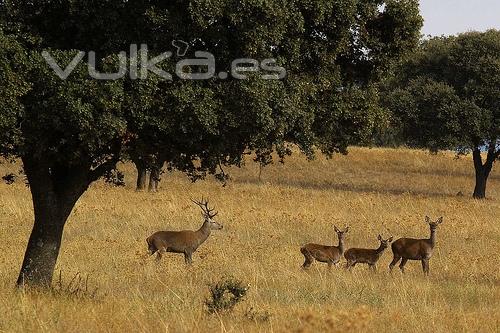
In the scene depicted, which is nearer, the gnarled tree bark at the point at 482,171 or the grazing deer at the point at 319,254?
the grazing deer at the point at 319,254

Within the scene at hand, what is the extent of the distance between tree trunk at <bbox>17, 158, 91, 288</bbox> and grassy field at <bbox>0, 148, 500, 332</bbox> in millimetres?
665

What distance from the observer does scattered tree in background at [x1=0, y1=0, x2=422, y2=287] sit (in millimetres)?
10938

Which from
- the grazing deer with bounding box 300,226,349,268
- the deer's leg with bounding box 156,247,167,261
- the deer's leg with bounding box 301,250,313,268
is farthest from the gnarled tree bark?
the deer's leg with bounding box 156,247,167,261

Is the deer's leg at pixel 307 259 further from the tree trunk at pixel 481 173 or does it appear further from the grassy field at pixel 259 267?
the tree trunk at pixel 481 173

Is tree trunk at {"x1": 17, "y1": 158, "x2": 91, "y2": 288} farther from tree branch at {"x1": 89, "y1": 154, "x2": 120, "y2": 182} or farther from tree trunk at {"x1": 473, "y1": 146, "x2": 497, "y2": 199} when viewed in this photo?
tree trunk at {"x1": 473, "y1": 146, "x2": 497, "y2": 199}

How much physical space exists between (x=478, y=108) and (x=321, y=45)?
3173 centimetres

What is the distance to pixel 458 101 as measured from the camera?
1678 inches

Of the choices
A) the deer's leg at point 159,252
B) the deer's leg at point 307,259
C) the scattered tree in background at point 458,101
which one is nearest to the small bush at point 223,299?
the deer's leg at point 307,259

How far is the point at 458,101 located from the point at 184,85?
3354 cm

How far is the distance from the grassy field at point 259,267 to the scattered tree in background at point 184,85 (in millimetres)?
2280

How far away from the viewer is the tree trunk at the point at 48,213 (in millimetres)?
13516

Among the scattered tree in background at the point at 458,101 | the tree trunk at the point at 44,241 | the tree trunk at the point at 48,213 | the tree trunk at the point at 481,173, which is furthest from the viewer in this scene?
the tree trunk at the point at 481,173

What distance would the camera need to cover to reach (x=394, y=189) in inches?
1863

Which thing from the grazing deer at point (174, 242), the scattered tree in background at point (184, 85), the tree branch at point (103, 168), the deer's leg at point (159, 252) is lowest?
the deer's leg at point (159, 252)
